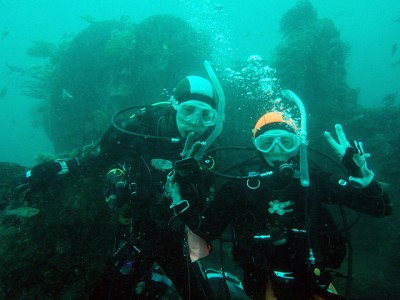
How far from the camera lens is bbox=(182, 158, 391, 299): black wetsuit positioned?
9.17ft

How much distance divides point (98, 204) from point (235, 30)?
273 ft

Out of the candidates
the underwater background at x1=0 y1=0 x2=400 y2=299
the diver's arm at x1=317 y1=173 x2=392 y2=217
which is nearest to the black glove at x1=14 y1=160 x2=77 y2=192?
the underwater background at x1=0 y1=0 x2=400 y2=299

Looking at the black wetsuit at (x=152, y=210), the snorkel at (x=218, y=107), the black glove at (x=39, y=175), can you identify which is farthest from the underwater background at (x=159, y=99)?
the snorkel at (x=218, y=107)

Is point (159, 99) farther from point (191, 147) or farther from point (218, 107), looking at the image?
point (191, 147)

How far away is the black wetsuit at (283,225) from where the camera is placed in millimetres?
2795

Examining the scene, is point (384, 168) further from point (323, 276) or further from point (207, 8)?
point (207, 8)

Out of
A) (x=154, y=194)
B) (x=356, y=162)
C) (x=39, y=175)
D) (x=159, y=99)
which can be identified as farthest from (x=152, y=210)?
(x=159, y=99)

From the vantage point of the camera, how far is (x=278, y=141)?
125 inches

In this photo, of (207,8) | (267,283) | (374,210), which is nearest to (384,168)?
(374,210)

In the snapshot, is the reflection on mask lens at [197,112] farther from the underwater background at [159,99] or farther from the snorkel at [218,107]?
the underwater background at [159,99]

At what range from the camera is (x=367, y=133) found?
9.09 metres

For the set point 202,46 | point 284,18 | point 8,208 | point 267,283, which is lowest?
point 267,283

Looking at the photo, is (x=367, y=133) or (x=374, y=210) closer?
(x=374, y=210)

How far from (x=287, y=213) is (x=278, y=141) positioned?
0.86 m
